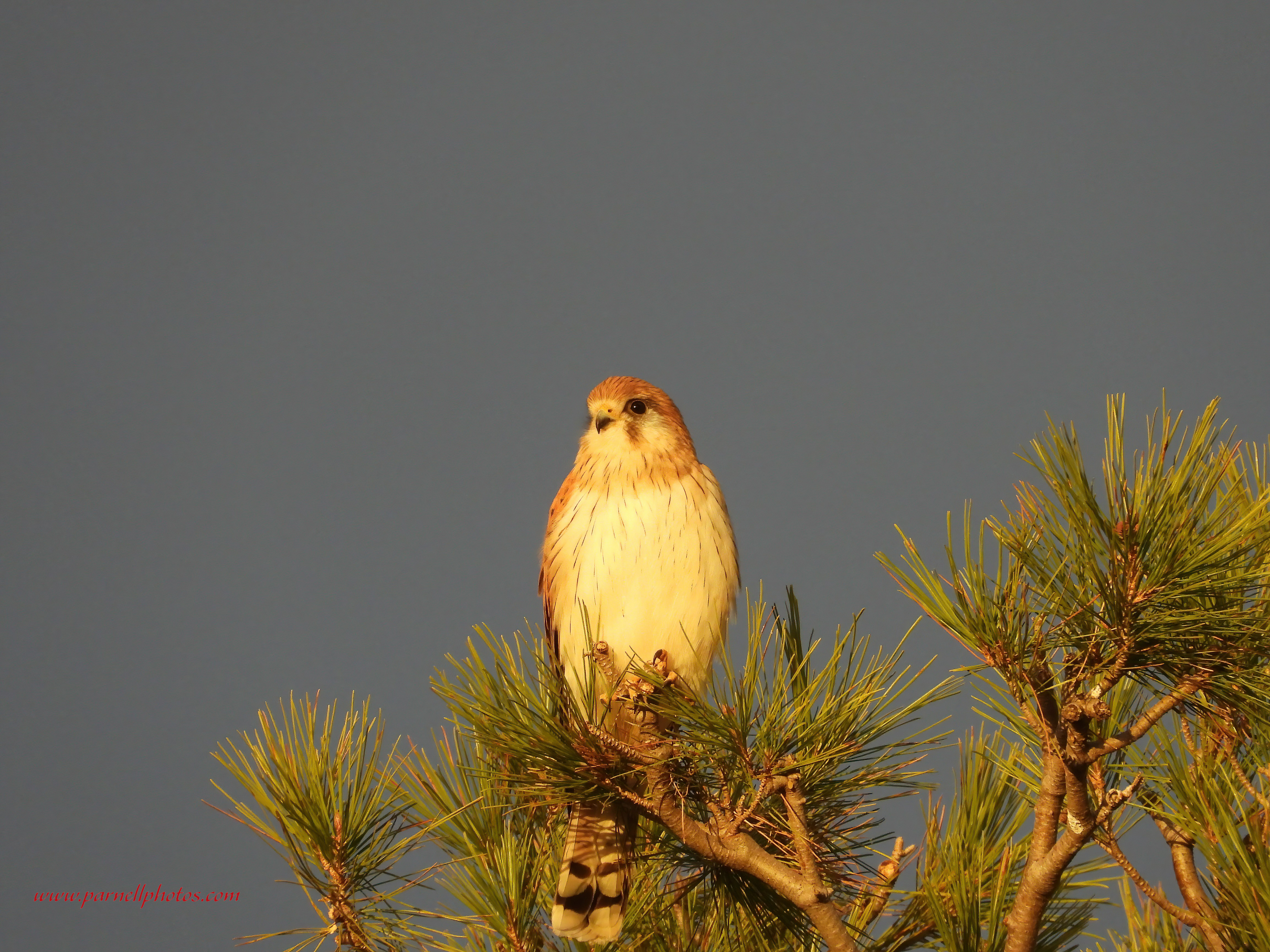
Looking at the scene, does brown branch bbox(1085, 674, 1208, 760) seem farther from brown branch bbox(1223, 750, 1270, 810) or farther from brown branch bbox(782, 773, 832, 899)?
brown branch bbox(782, 773, 832, 899)

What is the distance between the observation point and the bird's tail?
2.30 metres

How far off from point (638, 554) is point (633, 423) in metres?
0.44

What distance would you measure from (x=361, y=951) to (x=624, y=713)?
80cm

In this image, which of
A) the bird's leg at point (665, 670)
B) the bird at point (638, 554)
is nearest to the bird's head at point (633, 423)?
the bird at point (638, 554)

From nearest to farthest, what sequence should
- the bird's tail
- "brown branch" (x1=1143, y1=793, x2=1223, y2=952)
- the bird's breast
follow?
"brown branch" (x1=1143, y1=793, x2=1223, y2=952)
the bird's tail
the bird's breast

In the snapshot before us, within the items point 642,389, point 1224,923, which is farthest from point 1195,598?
point 642,389

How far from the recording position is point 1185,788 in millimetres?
1701

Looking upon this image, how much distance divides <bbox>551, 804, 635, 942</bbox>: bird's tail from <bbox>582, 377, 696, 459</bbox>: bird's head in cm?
99

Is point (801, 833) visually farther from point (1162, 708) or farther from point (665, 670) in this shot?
point (1162, 708)

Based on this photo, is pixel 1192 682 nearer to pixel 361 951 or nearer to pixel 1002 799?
pixel 1002 799

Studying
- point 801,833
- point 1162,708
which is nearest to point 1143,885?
point 1162,708

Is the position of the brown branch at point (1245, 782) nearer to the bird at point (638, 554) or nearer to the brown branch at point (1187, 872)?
the brown branch at point (1187, 872)

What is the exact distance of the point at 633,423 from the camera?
2918 millimetres

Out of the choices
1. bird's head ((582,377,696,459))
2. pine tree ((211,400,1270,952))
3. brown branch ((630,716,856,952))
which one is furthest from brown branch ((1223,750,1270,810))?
bird's head ((582,377,696,459))
